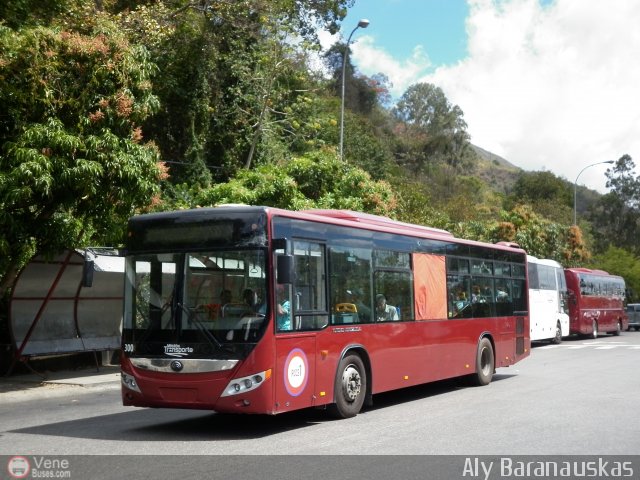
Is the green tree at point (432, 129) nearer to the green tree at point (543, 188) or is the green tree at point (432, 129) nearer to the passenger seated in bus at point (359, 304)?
the green tree at point (543, 188)

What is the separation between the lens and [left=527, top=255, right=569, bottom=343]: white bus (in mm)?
31234

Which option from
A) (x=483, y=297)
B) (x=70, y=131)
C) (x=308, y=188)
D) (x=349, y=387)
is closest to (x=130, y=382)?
(x=349, y=387)

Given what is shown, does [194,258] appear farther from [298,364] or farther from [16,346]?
[16,346]

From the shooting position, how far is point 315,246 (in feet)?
36.9

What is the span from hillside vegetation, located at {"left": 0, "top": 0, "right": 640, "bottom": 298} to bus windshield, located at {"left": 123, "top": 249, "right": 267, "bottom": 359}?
195 inches

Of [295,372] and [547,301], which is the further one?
[547,301]

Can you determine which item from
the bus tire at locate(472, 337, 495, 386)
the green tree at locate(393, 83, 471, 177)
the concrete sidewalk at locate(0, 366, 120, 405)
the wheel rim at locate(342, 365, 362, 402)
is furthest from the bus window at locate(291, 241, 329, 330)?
the green tree at locate(393, 83, 471, 177)

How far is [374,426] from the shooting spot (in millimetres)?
10961

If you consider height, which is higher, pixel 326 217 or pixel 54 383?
pixel 326 217

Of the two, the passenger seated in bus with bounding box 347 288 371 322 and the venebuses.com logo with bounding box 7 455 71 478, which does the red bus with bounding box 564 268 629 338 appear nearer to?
the passenger seated in bus with bounding box 347 288 371 322

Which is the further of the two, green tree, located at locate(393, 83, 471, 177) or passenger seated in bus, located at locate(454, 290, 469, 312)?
green tree, located at locate(393, 83, 471, 177)

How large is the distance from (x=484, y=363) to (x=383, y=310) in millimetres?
4951

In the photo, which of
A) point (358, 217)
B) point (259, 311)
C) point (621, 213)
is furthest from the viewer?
point (621, 213)

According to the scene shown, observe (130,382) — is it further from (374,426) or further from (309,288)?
(374,426)
